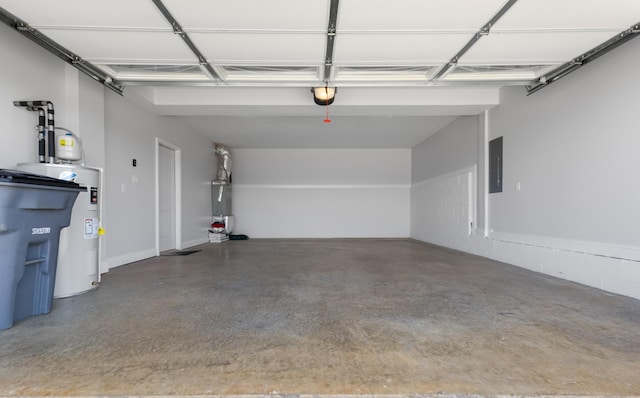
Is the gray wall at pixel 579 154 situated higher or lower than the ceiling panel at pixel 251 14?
lower

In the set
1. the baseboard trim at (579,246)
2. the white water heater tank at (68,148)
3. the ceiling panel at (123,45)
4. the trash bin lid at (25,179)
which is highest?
the ceiling panel at (123,45)

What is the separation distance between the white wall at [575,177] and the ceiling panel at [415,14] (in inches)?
69.5

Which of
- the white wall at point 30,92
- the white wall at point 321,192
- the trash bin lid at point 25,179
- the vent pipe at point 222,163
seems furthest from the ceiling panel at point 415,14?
the white wall at point 321,192

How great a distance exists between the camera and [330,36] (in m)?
2.97

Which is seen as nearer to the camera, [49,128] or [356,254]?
[49,128]

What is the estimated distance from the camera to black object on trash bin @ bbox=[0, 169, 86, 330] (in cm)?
217

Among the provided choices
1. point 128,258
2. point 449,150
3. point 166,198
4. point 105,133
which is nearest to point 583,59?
point 449,150

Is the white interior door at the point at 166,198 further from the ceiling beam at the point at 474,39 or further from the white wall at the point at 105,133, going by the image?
the ceiling beam at the point at 474,39

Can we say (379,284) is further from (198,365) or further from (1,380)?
(1,380)

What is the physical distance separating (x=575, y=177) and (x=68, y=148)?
5373 mm

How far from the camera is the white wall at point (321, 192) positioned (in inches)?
412

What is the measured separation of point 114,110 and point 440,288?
490 centimetres

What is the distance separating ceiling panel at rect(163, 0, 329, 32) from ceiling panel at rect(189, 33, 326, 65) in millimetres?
144

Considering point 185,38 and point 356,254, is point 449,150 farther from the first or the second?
point 185,38
